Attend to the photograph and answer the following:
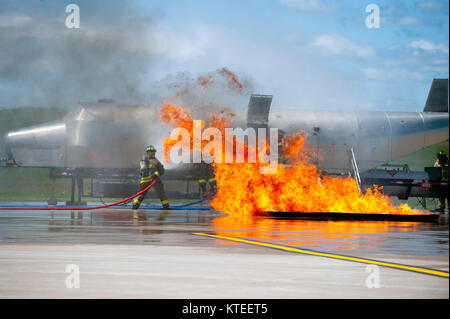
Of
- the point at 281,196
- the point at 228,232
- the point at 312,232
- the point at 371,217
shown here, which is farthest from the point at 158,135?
the point at 312,232

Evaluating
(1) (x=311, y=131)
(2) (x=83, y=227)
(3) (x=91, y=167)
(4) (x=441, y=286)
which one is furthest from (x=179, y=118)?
(4) (x=441, y=286)

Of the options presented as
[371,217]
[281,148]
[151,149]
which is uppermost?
[281,148]

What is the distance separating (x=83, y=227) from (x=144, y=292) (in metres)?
10.4

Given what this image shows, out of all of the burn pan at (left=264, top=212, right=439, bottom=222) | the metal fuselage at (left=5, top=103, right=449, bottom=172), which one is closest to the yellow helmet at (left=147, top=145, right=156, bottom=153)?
the metal fuselage at (left=5, top=103, right=449, bottom=172)

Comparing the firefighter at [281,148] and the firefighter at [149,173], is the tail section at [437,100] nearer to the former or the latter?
the firefighter at [281,148]

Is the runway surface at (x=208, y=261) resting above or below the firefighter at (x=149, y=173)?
below

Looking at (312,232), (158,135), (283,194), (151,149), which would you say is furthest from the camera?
(158,135)

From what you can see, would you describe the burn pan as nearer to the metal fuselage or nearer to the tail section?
the metal fuselage

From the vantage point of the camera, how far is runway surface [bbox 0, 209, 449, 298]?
25.4ft

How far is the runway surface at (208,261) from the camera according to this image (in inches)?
305

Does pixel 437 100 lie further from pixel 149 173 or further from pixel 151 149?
pixel 149 173

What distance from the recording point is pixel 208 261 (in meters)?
10.5

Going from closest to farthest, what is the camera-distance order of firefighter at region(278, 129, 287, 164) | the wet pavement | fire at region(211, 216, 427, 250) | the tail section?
the wet pavement < fire at region(211, 216, 427, 250) < firefighter at region(278, 129, 287, 164) < the tail section

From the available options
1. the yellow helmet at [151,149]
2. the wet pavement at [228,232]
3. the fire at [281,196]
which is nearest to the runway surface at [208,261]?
the wet pavement at [228,232]
